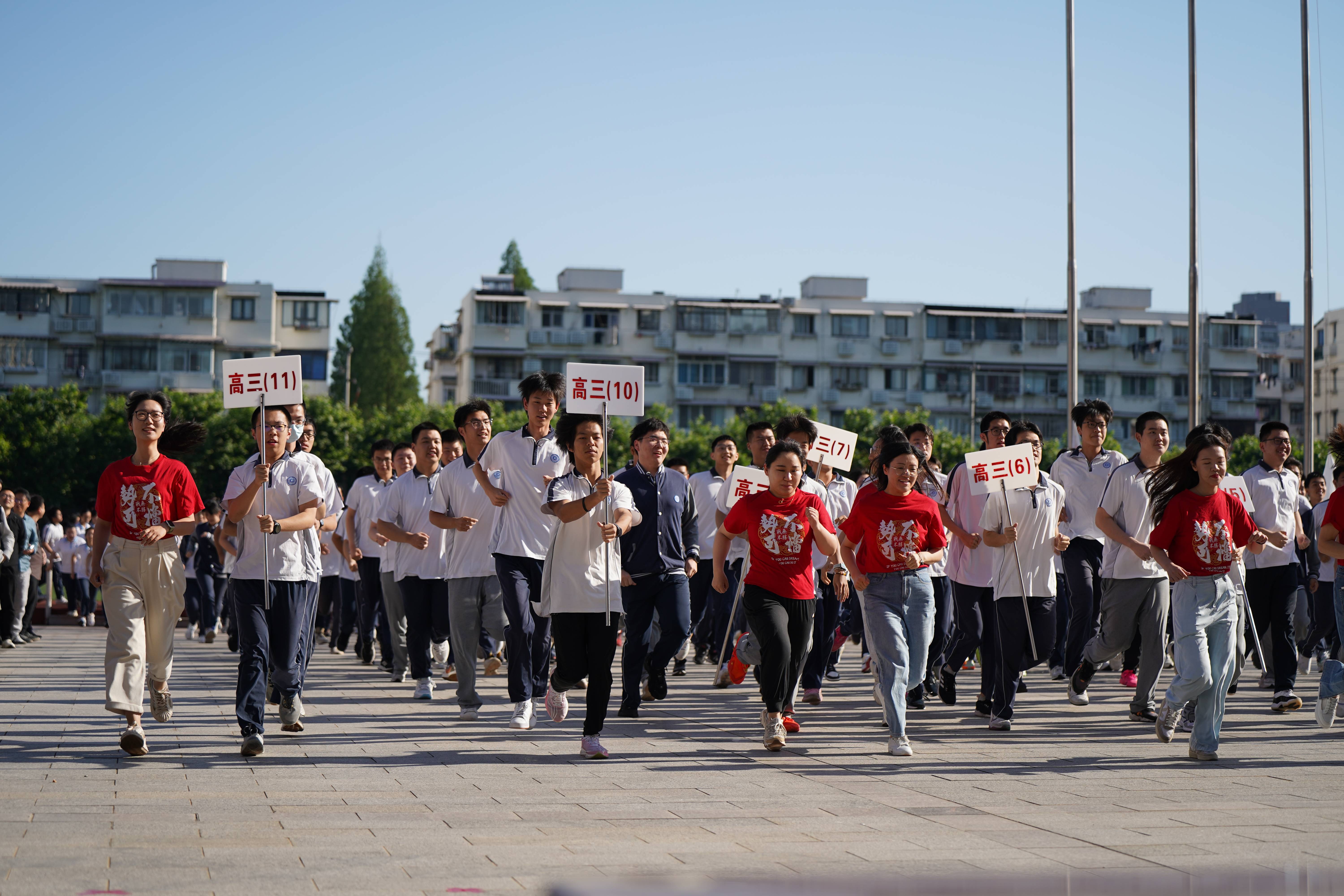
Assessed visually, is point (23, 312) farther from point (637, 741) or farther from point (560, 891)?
point (560, 891)

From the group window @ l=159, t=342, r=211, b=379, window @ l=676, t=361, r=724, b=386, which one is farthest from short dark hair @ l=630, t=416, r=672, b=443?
window @ l=676, t=361, r=724, b=386

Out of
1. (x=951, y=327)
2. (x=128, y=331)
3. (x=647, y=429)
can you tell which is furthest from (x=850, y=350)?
(x=647, y=429)

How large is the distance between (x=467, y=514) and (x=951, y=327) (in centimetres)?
8401

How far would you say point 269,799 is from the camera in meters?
7.12

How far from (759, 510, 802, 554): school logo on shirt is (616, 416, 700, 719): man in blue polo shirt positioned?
6.18 ft

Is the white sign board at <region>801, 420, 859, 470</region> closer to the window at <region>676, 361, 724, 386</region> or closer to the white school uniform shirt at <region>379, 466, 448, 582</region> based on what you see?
the white school uniform shirt at <region>379, 466, 448, 582</region>

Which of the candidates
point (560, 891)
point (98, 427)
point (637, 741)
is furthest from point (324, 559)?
point (98, 427)

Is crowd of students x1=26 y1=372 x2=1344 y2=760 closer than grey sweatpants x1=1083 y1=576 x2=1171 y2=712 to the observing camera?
Yes

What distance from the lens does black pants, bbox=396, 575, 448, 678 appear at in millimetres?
12516

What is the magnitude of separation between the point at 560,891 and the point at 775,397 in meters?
87.5

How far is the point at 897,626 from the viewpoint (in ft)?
30.5

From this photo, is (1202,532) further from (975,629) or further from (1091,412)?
(1091,412)

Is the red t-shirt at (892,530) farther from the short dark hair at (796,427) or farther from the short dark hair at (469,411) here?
the short dark hair at (469,411)

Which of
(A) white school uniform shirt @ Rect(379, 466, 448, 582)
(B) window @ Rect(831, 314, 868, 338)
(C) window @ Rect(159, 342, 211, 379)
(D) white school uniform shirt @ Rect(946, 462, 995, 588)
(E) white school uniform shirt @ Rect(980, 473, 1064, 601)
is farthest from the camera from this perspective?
(B) window @ Rect(831, 314, 868, 338)
